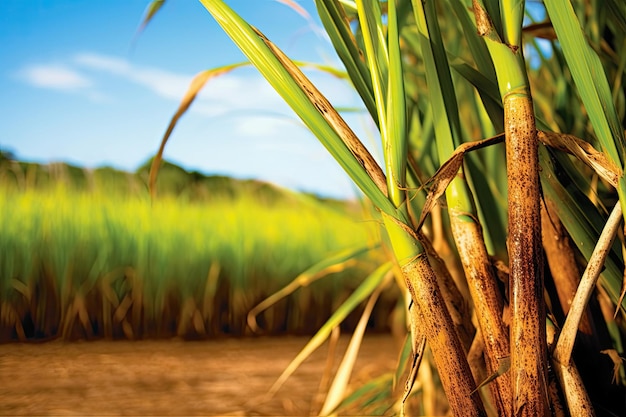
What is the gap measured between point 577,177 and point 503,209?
0.08 m

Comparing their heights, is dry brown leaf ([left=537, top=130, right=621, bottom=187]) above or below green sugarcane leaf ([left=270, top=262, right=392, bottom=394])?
above

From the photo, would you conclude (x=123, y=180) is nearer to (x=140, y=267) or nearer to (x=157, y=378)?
(x=140, y=267)

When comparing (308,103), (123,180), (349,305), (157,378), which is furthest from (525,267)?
(123,180)

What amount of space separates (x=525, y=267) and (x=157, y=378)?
0.73 metres

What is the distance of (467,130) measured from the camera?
0.59 m

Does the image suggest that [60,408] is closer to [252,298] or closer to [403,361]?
[403,361]

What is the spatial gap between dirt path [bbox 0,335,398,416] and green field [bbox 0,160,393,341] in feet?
0.38

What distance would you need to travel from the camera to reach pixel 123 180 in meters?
2.49

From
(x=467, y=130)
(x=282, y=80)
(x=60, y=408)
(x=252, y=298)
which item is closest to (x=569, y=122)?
(x=467, y=130)

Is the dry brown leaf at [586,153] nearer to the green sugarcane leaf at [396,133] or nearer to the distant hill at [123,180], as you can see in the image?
the green sugarcane leaf at [396,133]

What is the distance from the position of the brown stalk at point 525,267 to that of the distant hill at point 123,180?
1.19 ft

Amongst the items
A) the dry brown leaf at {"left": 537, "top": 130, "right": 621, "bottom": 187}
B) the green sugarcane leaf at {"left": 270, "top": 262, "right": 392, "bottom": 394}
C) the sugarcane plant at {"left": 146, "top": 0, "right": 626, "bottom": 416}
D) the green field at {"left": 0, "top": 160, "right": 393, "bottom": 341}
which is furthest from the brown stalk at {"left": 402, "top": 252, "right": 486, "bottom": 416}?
the green field at {"left": 0, "top": 160, "right": 393, "bottom": 341}

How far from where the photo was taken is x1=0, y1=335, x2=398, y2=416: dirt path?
0.72m

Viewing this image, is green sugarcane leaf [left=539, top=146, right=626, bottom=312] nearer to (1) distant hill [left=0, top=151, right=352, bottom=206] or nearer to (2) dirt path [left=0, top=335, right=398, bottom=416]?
(1) distant hill [left=0, top=151, right=352, bottom=206]
